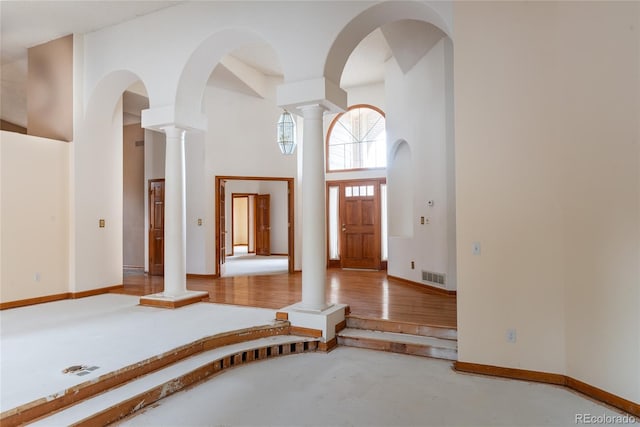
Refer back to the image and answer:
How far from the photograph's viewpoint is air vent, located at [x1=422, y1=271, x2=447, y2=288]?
5.77 m

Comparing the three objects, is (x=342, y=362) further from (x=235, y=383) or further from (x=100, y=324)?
(x=100, y=324)

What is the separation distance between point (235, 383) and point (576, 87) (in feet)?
12.0

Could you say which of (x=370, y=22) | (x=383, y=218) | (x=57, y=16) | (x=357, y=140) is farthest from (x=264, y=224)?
(x=370, y=22)

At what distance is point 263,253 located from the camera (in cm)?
1240

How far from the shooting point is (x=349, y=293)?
5961 millimetres

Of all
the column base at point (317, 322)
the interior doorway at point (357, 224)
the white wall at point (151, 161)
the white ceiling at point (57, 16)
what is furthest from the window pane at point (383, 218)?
the white ceiling at point (57, 16)

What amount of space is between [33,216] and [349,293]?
4666 mm

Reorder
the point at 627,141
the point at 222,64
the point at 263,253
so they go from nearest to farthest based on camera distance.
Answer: the point at 627,141, the point at 222,64, the point at 263,253

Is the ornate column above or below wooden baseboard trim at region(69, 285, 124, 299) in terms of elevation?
above

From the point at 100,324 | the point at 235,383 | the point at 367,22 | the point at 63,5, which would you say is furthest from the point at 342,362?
the point at 63,5

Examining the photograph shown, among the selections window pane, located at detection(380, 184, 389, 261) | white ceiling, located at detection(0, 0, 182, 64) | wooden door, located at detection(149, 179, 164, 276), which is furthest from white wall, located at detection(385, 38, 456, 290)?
wooden door, located at detection(149, 179, 164, 276)

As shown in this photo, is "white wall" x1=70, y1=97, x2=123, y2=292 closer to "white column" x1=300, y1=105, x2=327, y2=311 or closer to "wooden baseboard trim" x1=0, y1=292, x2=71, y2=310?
"wooden baseboard trim" x1=0, y1=292, x2=71, y2=310

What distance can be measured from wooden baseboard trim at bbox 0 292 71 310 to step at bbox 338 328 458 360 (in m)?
4.34

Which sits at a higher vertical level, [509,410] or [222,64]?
[222,64]
